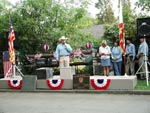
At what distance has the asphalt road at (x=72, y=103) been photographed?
10142 millimetres

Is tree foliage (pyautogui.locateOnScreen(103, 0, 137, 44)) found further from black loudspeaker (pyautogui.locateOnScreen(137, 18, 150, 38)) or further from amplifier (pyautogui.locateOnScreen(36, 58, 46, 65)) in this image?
black loudspeaker (pyautogui.locateOnScreen(137, 18, 150, 38))

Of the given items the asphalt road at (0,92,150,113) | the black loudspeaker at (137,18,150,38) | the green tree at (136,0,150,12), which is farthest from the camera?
the green tree at (136,0,150,12)

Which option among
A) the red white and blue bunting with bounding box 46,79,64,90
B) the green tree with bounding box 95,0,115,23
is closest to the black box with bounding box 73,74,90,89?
the red white and blue bunting with bounding box 46,79,64,90

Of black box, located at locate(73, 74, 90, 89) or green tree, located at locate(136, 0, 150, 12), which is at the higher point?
green tree, located at locate(136, 0, 150, 12)

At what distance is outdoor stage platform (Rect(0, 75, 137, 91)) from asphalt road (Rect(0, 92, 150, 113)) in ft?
2.27

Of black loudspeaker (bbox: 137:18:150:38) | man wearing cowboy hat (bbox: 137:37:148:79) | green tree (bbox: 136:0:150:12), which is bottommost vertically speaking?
man wearing cowboy hat (bbox: 137:37:148:79)

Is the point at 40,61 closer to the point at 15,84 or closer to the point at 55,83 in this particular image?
the point at 15,84

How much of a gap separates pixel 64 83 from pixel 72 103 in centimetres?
290

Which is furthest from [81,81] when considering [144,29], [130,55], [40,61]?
[40,61]

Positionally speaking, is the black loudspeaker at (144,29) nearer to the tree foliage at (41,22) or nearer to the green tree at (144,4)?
the green tree at (144,4)

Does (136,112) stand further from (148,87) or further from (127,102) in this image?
(148,87)

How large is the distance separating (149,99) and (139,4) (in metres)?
8.20

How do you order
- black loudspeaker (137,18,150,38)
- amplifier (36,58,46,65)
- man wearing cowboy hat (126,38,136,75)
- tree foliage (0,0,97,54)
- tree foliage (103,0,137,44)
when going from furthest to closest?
1. tree foliage (0,0,97,54)
2. amplifier (36,58,46,65)
3. tree foliage (103,0,137,44)
4. man wearing cowboy hat (126,38,136,75)
5. black loudspeaker (137,18,150,38)

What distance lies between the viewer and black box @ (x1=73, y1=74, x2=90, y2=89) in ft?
45.3
